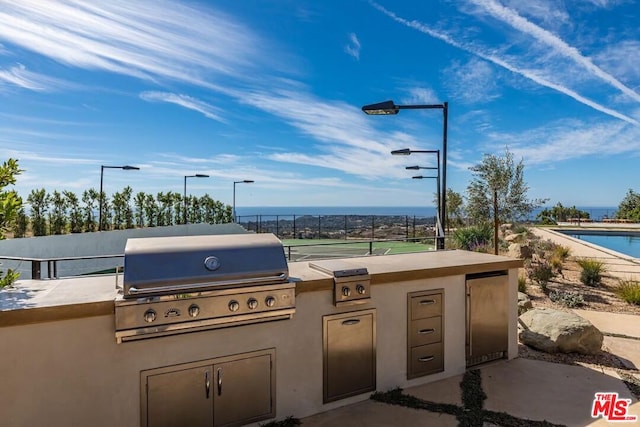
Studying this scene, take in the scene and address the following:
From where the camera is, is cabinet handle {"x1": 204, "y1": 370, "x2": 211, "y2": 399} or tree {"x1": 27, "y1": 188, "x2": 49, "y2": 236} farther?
tree {"x1": 27, "y1": 188, "x2": 49, "y2": 236}

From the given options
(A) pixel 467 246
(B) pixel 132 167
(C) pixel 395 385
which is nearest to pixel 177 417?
(C) pixel 395 385

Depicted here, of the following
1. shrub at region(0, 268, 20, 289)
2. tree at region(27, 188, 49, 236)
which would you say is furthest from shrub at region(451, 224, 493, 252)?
tree at region(27, 188, 49, 236)

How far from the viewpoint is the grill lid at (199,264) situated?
2283 millimetres

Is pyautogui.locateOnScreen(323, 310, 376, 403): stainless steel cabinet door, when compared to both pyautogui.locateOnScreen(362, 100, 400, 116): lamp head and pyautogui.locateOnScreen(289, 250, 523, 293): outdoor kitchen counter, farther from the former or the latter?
pyautogui.locateOnScreen(362, 100, 400, 116): lamp head

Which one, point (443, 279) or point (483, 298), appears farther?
point (483, 298)

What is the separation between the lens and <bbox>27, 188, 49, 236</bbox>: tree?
15.1 m

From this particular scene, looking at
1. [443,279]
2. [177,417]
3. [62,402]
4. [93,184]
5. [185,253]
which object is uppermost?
[93,184]

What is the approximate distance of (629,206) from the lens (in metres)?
34.6

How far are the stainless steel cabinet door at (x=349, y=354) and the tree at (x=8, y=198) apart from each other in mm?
2425

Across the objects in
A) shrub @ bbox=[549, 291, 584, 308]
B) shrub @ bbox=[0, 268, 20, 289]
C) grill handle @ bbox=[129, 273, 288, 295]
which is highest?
shrub @ bbox=[0, 268, 20, 289]

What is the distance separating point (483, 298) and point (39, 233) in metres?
18.1

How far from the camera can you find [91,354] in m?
2.26

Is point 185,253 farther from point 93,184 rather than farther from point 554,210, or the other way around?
point 554,210

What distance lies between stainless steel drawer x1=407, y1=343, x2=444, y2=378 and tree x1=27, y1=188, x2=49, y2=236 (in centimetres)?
1749
